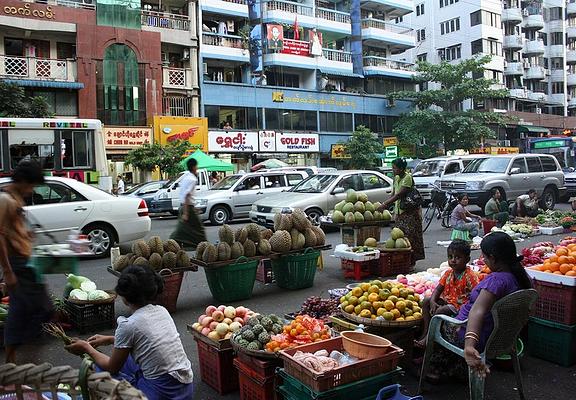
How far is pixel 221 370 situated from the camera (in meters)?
4.41

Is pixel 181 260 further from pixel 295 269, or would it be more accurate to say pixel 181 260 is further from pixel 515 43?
pixel 515 43

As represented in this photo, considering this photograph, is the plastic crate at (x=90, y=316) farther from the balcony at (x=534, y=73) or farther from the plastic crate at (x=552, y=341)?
the balcony at (x=534, y=73)

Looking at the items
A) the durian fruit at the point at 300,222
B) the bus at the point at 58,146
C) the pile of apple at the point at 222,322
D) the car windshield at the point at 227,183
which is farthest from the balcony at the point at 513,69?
the pile of apple at the point at 222,322

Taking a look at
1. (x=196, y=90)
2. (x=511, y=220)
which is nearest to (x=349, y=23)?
(x=196, y=90)

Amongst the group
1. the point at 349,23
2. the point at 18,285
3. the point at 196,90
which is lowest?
the point at 18,285

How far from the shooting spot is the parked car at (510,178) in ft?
55.5

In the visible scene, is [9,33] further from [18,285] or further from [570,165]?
[570,165]

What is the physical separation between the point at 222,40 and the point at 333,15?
33.7ft

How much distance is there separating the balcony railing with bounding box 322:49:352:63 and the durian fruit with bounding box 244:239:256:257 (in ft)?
106

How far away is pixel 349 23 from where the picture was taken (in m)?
39.4

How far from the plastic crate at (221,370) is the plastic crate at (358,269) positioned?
13.8 ft

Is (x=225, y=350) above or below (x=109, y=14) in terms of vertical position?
below

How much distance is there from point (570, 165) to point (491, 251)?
83.5 feet

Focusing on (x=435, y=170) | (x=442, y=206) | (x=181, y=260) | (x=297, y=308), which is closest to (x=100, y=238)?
(x=181, y=260)
